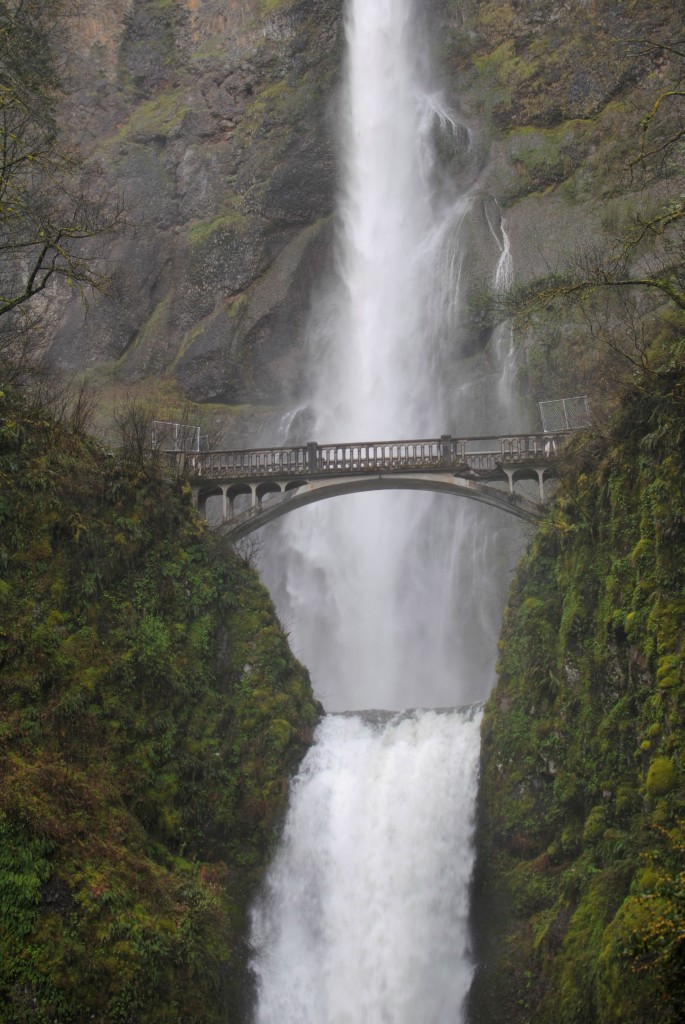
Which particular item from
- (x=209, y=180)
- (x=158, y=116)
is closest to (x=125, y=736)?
(x=209, y=180)

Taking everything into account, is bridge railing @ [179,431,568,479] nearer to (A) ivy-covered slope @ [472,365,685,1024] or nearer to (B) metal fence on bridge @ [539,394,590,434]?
(B) metal fence on bridge @ [539,394,590,434]

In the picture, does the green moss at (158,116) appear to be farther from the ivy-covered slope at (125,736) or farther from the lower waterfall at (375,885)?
the lower waterfall at (375,885)

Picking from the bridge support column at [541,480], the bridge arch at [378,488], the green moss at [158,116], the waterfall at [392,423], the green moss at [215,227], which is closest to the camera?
the bridge support column at [541,480]

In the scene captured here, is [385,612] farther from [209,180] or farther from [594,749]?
[209,180]

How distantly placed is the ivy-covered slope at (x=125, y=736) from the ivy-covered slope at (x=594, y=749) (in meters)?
5.10

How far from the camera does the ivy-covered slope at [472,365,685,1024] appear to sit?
44.1 ft

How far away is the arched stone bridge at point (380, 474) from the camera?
950 inches

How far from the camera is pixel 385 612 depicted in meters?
34.5

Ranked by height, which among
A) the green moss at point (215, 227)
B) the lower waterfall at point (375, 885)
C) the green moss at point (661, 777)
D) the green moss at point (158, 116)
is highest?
the green moss at point (158, 116)

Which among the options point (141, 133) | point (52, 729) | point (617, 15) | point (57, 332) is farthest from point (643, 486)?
point (141, 133)

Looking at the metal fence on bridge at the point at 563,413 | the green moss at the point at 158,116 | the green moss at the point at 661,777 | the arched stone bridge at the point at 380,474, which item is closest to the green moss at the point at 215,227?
the green moss at the point at 158,116

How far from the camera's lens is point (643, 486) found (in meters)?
16.8

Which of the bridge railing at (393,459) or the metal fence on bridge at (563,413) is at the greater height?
the metal fence on bridge at (563,413)

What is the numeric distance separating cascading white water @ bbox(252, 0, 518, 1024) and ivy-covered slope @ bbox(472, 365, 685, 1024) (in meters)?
1.28
